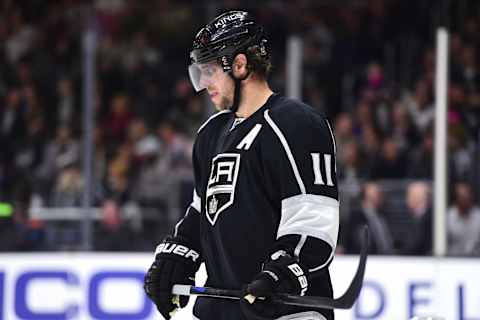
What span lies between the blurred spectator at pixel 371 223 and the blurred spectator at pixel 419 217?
0.17 meters

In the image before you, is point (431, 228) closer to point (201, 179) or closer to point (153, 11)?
point (201, 179)

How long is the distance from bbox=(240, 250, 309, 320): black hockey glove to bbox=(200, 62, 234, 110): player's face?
43cm

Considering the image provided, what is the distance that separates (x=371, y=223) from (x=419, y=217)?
32 cm

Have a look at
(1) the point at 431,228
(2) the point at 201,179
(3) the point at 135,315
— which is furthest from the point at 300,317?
(1) the point at 431,228

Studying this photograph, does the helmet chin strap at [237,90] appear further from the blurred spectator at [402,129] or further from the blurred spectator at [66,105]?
the blurred spectator at [66,105]

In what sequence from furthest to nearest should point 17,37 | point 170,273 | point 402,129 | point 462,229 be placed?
point 17,37, point 402,129, point 462,229, point 170,273

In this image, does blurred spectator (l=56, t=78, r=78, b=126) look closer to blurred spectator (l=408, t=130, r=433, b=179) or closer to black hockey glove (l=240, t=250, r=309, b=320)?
blurred spectator (l=408, t=130, r=433, b=179)

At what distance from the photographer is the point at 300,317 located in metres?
2.69

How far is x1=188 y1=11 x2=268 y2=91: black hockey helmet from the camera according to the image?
278 cm

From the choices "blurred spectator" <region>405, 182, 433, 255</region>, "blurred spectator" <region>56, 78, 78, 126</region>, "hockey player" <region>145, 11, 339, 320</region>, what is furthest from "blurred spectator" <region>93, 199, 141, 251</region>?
"hockey player" <region>145, 11, 339, 320</region>

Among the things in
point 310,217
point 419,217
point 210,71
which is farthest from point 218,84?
point 419,217

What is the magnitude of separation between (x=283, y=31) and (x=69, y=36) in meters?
1.89

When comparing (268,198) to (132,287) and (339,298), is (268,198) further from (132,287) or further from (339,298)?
(132,287)

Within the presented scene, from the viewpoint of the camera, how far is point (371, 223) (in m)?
6.63
